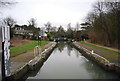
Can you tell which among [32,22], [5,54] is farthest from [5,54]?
[32,22]

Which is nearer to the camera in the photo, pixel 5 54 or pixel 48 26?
pixel 5 54

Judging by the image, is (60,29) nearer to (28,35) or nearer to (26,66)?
(28,35)

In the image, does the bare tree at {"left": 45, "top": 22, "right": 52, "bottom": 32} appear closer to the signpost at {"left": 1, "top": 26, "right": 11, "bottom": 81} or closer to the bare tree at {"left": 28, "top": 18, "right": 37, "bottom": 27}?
the bare tree at {"left": 28, "top": 18, "right": 37, "bottom": 27}

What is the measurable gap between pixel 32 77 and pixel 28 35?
3881 cm

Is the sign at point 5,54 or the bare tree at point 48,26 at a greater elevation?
the bare tree at point 48,26

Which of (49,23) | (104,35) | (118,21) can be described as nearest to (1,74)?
(118,21)

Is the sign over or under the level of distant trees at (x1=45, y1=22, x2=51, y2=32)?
under

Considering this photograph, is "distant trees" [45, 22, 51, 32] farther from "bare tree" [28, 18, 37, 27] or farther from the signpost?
the signpost

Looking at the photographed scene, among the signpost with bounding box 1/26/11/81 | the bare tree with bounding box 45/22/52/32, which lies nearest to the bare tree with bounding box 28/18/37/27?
the bare tree with bounding box 45/22/52/32

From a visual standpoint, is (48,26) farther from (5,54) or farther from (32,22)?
(5,54)

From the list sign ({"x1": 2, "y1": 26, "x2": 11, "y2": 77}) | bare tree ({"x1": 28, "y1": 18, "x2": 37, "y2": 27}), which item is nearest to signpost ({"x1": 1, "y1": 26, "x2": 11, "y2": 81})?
sign ({"x1": 2, "y1": 26, "x2": 11, "y2": 77})

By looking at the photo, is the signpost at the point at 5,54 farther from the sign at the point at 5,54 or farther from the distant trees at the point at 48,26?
the distant trees at the point at 48,26

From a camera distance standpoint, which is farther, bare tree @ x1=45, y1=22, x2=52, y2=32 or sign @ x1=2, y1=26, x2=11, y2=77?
bare tree @ x1=45, y1=22, x2=52, y2=32

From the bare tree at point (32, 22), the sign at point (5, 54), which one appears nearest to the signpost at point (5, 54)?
the sign at point (5, 54)
